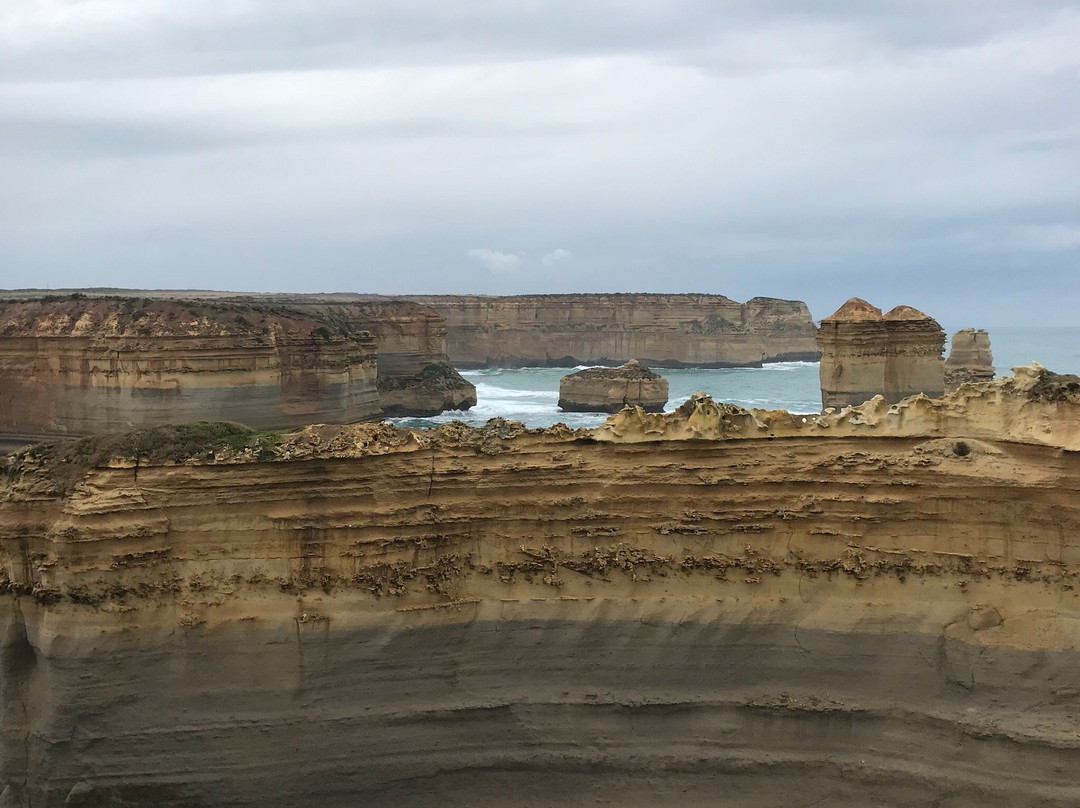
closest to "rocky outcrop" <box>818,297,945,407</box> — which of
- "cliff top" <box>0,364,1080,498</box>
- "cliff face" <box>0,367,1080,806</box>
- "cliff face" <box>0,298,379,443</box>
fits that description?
"cliff face" <box>0,298,379,443</box>

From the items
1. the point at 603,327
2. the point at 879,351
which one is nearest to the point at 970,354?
the point at 879,351

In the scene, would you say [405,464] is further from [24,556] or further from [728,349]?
[728,349]

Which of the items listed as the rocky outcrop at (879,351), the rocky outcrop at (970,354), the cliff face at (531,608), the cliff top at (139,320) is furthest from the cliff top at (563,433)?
the rocky outcrop at (970,354)

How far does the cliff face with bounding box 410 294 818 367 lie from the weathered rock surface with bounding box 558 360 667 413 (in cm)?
3439

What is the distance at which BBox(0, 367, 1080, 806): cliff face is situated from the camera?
29.6ft

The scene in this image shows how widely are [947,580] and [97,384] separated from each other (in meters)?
26.4

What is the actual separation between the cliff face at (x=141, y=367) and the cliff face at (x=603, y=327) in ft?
160

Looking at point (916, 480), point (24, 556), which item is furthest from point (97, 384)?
point (916, 480)

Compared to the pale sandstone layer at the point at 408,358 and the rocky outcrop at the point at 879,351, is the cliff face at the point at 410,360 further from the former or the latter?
the rocky outcrop at the point at 879,351

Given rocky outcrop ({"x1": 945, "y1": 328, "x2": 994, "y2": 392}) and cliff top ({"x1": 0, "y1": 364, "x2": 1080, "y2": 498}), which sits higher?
rocky outcrop ({"x1": 945, "y1": 328, "x2": 994, "y2": 392})

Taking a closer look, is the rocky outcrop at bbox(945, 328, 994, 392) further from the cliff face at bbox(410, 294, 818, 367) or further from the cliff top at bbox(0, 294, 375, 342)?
the cliff face at bbox(410, 294, 818, 367)

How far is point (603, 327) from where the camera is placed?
8281 cm

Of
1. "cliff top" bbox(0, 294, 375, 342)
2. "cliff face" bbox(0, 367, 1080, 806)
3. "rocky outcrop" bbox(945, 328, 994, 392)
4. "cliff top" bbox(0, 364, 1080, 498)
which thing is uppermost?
"cliff top" bbox(0, 294, 375, 342)

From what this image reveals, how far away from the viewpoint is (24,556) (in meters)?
9.37
